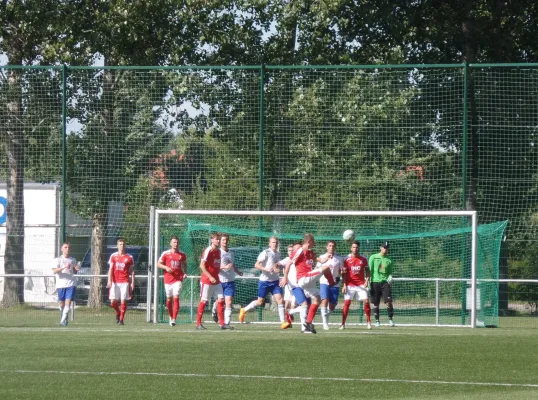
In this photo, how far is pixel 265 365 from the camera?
14.0 metres

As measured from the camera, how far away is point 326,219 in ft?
81.7

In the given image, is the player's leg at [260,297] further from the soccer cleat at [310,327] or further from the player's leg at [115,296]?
the soccer cleat at [310,327]

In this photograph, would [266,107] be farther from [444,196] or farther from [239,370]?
[239,370]

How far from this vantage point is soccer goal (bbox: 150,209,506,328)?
23.9 m

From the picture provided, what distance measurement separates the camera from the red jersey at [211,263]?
22417mm

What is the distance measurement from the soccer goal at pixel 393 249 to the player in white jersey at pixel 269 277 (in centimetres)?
70

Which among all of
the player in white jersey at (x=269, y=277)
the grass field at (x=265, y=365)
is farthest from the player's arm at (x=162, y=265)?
the grass field at (x=265, y=365)

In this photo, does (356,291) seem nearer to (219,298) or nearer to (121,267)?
(219,298)

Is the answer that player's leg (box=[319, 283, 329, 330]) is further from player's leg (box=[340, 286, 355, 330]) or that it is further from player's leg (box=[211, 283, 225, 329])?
player's leg (box=[211, 283, 225, 329])

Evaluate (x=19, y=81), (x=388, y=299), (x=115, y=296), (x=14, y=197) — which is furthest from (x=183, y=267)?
(x=14, y=197)

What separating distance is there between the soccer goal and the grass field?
3.55 metres

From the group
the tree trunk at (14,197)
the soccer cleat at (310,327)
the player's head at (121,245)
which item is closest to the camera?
the soccer cleat at (310,327)

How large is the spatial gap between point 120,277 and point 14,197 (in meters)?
5.02

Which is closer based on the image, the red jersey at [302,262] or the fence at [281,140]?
the red jersey at [302,262]
